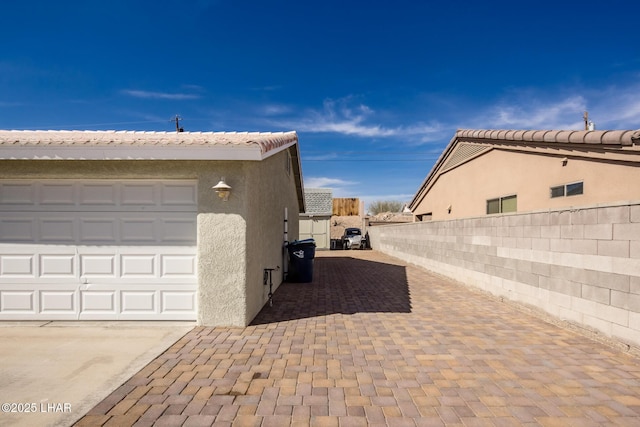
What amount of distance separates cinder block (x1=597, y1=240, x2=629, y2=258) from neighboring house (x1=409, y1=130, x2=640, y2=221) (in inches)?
135

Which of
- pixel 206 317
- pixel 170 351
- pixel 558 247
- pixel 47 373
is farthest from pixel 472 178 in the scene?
pixel 47 373

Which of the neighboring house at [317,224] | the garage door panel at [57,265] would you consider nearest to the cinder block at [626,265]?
the garage door panel at [57,265]

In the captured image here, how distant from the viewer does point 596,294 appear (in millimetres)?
4949

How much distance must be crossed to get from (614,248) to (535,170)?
6.19 metres

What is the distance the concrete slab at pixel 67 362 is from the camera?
305cm

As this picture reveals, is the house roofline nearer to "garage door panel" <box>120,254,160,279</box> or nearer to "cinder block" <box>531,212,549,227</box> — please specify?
"cinder block" <box>531,212,549,227</box>

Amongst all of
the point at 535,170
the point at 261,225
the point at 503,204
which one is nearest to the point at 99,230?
the point at 261,225

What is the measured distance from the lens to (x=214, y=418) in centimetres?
290

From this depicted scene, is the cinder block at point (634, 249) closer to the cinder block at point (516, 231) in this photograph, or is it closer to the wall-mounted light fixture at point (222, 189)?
the cinder block at point (516, 231)

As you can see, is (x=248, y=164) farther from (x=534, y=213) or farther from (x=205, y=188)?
(x=534, y=213)

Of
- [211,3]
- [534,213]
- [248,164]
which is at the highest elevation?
[211,3]

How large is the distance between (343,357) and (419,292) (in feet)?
16.0

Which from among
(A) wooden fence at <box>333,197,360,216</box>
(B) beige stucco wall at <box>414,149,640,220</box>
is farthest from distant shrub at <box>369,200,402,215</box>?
(B) beige stucco wall at <box>414,149,640,220</box>

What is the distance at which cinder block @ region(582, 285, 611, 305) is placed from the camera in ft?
15.6
